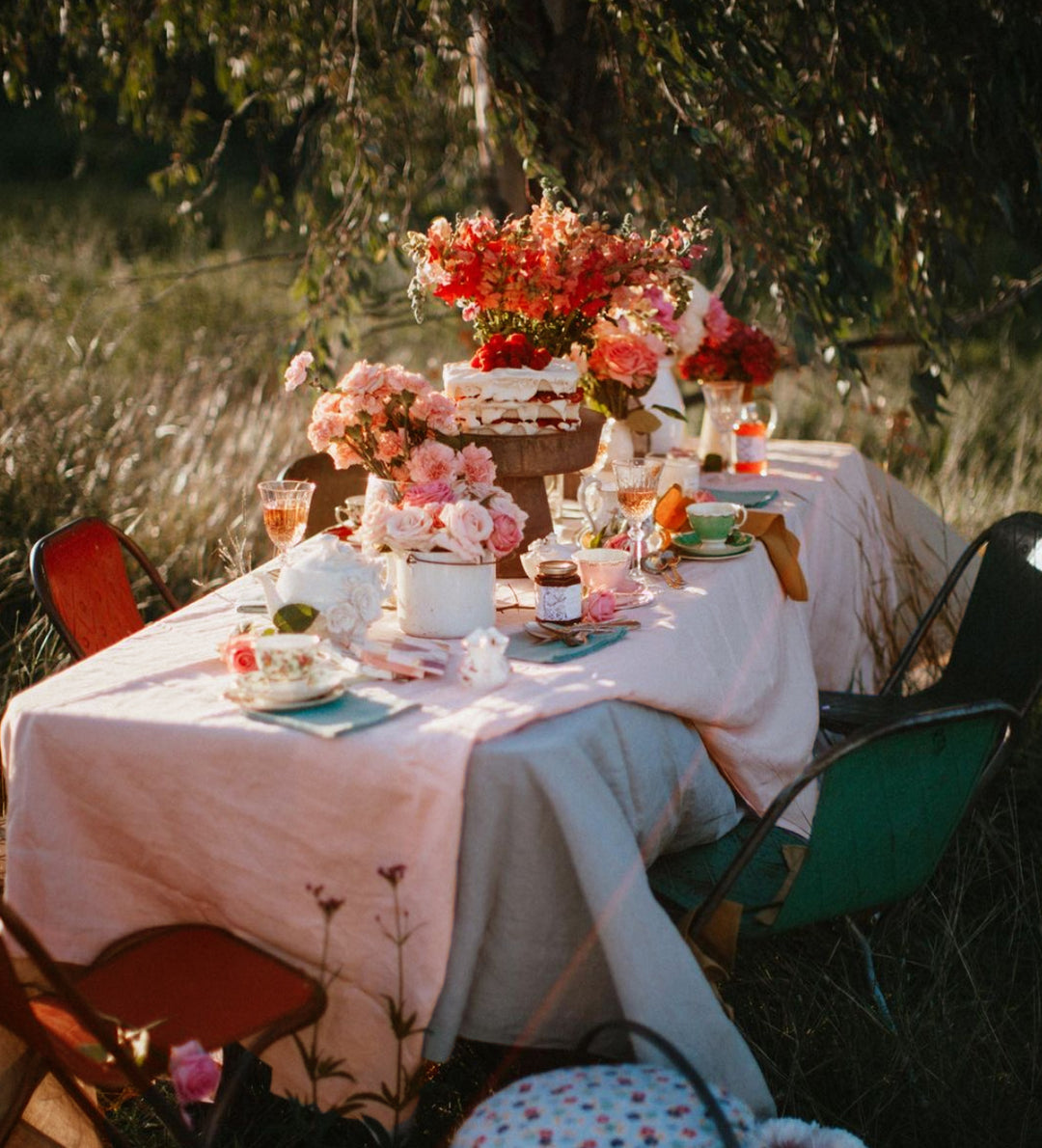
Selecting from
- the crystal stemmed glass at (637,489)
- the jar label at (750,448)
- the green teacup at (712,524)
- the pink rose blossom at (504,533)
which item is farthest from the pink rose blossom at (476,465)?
the jar label at (750,448)

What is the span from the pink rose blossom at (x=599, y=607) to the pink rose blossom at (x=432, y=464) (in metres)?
0.38

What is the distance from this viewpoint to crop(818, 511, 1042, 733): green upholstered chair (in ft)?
9.78

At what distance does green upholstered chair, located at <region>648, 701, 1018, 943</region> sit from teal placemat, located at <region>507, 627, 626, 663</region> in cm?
49

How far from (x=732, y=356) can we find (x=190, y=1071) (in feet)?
10.3

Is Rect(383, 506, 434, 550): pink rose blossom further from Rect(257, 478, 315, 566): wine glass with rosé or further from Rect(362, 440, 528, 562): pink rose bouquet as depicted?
Rect(257, 478, 315, 566): wine glass with rosé

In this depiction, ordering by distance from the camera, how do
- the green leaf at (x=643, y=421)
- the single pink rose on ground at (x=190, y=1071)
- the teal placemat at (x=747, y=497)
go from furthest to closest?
the green leaf at (x=643, y=421) → the teal placemat at (x=747, y=497) → the single pink rose on ground at (x=190, y=1071)

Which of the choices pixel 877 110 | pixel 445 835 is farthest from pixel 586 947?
pixel 877 110

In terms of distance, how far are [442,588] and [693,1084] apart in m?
1.08

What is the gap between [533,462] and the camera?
115 inches

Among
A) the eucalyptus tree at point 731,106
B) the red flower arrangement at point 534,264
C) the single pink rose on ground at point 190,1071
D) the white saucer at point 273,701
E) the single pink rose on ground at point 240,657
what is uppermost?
the eucalyptus tree at point 731,106

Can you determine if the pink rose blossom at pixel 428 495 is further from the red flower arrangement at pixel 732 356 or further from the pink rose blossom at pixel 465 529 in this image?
the red flower arrangement at pixel 732 356

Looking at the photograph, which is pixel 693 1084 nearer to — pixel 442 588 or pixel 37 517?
pixel 442 588

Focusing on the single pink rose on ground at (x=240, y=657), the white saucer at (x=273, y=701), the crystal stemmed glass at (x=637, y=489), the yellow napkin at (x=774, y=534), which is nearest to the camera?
the white saucer at (x=273, y=701)

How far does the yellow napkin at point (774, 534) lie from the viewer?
3.22 m
